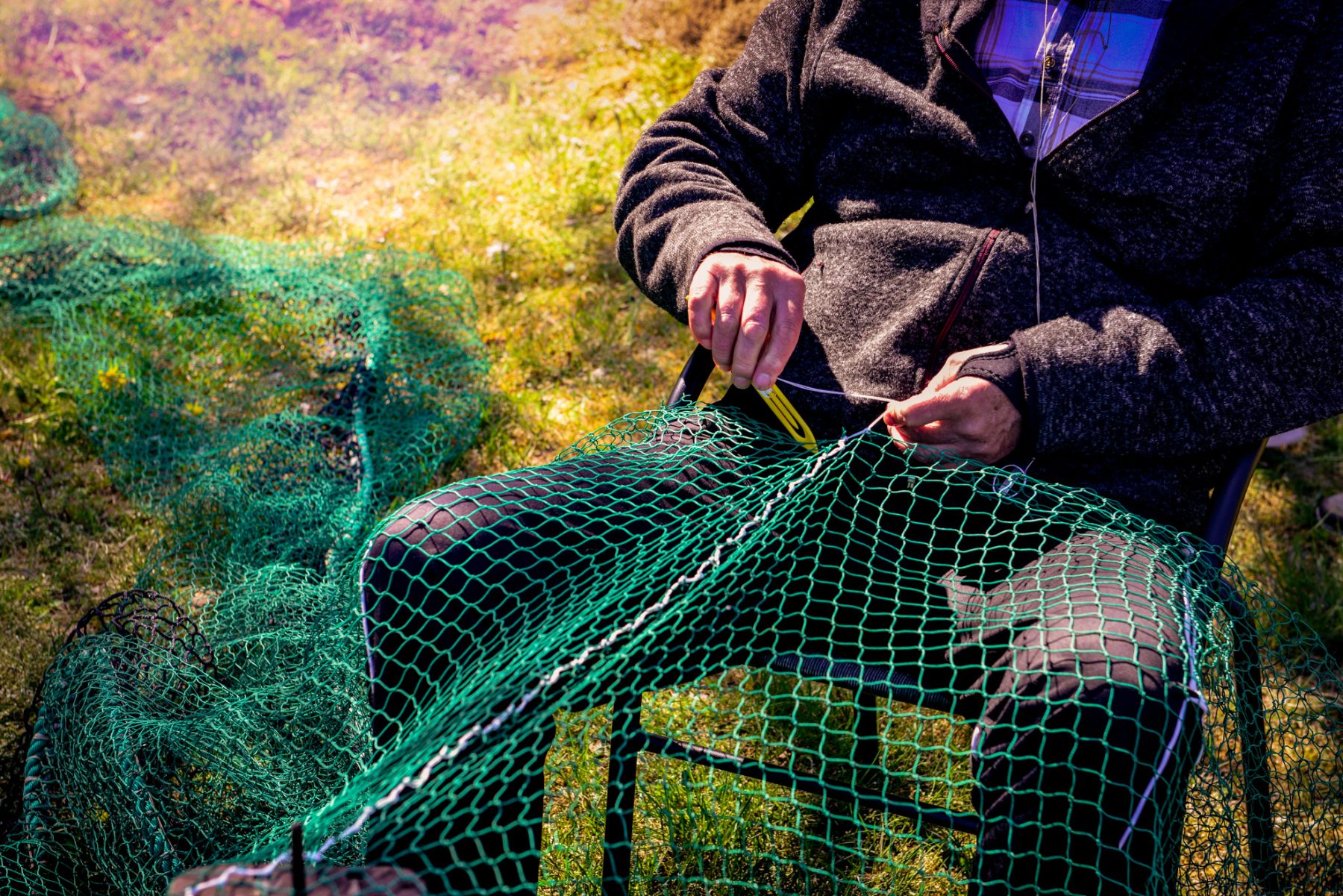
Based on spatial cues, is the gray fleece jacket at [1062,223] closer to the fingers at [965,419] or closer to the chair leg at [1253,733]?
the fingers at [965,419]

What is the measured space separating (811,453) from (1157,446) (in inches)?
22.2

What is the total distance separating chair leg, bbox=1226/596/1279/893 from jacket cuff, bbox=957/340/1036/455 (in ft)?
1.31

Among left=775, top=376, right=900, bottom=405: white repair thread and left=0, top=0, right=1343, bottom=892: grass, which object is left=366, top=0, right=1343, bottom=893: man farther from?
left=0, top=0, right=1343, bottom=892: grass

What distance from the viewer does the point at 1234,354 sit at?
1.65m

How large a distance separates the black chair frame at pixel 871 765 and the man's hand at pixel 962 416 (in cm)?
37

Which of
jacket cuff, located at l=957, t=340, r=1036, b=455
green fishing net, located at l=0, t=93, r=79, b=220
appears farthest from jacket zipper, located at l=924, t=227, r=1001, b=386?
green fishing net, located at l=0, t=93, r=79, b=220

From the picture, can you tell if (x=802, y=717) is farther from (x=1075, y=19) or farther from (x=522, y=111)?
(x=522, y=111)

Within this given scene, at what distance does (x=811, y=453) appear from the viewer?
183 cm

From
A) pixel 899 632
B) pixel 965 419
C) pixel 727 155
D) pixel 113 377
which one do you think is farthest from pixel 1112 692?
pixel 113 377

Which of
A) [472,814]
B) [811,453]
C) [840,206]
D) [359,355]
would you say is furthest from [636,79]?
[472,814]

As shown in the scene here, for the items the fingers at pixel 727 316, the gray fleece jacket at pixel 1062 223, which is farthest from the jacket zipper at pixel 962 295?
the fingers at pixel 727 316

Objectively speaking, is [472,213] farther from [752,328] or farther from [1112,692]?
[1112,692]

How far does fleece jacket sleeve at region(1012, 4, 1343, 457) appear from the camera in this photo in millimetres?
1650

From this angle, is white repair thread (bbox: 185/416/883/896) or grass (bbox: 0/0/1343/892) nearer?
white repair thread (bbox: 185/416/883/896)
